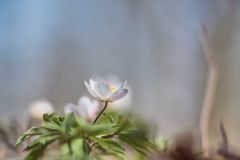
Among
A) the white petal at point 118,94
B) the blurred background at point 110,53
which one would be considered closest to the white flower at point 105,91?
the white petal at point 118,94

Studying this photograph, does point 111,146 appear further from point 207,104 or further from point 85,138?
point 207,104

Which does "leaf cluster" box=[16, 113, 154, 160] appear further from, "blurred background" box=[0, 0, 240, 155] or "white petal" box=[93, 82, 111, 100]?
"blurred background" box=[0, 0, 240, 155]

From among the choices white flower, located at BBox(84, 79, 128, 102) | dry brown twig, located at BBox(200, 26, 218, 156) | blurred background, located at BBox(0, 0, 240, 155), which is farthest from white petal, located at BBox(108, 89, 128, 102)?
blurred background, located at BBox(0, 0, 240, 155)

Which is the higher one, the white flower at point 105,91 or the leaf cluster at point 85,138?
the white flower at point 105,91

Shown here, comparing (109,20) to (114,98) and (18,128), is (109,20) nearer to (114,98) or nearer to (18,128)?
(18,128)

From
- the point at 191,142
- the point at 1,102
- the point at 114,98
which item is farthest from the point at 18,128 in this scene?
the point at 1,102

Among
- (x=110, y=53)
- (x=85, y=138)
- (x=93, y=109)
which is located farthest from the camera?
(x=110, y=53)

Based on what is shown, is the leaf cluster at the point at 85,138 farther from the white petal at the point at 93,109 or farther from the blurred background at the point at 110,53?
the blurred background at the point at 110,53

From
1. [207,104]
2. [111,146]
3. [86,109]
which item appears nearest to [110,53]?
[207,104]
